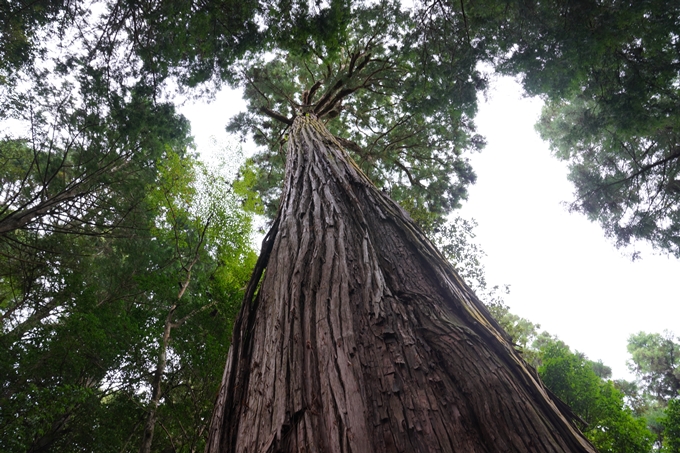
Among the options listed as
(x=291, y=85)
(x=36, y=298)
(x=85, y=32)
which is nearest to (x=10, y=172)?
(x=36, y=298)

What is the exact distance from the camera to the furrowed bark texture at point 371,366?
0.87m

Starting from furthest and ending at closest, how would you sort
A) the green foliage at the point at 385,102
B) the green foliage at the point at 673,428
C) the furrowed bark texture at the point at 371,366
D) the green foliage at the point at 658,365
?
1. the green foliage at the point at 658,365
2. the green foliage at the point at 673,428
3. the green foliage at the point at 385,102
4. the furrowed bark texture at the point at 371,366

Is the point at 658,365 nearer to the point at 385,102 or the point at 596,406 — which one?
the point at 596,406

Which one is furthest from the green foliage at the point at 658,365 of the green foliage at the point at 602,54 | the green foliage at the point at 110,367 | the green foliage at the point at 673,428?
the green foliage at the point at 110,367

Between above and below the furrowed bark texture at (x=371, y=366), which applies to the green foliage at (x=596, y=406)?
above

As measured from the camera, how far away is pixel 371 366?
40.9 inches

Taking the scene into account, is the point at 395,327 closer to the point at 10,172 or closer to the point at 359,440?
the point at 359,440

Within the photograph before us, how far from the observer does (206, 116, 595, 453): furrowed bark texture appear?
0.87 m

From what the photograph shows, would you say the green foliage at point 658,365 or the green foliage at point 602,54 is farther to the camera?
the green foliage at point 658,365

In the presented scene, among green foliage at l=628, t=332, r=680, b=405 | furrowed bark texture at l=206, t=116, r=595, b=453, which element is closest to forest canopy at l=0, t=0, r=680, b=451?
furrowed bark texture at l=206, t=116, r=595, b=453

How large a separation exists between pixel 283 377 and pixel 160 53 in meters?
5.43

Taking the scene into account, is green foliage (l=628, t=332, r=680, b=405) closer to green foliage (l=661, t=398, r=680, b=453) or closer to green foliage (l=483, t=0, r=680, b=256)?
green foliage (l=661, t=398, r=680, b=453)

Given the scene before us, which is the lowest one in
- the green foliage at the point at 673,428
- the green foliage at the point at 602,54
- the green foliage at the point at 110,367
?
the green foliage at the point at 673,428

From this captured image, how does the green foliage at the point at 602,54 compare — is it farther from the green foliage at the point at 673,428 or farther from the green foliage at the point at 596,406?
the green foliage at the point at 673,428
